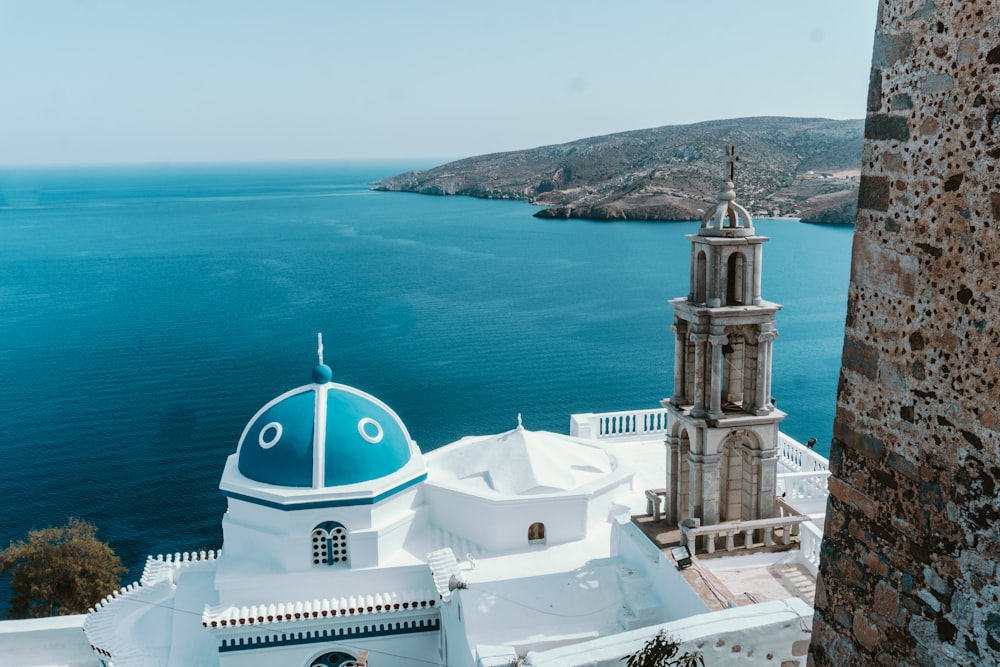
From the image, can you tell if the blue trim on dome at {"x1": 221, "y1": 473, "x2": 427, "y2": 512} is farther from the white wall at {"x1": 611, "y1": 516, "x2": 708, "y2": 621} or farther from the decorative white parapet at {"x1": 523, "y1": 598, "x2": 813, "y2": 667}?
the decorative white parapet at {"x1": 523, "y1": 598, "x2": 813, "y2": 667}

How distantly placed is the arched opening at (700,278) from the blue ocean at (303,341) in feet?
48.3

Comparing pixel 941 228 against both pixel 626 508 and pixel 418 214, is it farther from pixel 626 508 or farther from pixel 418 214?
pixel 418 214

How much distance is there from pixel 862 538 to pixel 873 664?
1.74 ft

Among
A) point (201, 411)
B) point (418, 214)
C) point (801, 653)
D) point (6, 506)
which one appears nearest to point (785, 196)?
point (418, 214)

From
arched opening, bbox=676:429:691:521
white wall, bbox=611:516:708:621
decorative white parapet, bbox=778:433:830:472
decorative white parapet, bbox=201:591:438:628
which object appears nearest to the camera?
white wall, bbox=611:516:708:621

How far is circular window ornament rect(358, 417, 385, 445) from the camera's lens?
13.4 m

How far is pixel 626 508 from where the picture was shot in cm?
1417

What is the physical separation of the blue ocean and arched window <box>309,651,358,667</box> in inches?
406

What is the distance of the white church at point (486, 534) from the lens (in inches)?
424

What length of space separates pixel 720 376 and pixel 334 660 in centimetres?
708

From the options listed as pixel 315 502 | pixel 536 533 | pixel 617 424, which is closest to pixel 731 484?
pixel 536 533

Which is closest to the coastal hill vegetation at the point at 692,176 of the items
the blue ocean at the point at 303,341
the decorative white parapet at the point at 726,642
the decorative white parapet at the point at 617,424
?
the blue ocean at the point at 303,341

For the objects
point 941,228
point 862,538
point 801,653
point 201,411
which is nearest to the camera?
point 941,228

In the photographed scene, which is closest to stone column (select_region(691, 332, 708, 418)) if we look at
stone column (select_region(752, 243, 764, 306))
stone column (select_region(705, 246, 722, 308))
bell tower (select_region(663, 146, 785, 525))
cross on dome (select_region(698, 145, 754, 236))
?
bell tower (select_region(663, 146, 785, 525))
